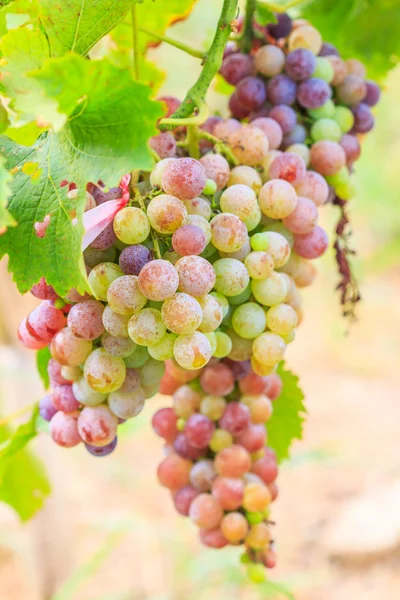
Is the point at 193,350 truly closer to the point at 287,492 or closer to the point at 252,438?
the point at 252,438

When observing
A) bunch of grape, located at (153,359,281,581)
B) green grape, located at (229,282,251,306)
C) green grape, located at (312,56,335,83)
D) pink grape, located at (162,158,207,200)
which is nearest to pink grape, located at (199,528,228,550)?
bunch of grape, located at (153,359,281,581)

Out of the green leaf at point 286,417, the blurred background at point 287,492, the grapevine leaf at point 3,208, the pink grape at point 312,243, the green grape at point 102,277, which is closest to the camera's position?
the grapevine leaf at point 3,208

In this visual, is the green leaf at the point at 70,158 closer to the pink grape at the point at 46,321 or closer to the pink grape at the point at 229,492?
the pink grape at the point at 46,321

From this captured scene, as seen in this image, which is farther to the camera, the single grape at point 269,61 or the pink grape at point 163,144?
the single grape at point 269,61

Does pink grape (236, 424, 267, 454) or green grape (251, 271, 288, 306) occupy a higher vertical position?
green grape (251, 271, 288, 306)

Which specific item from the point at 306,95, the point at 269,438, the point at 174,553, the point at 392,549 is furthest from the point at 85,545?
the point at 306,95

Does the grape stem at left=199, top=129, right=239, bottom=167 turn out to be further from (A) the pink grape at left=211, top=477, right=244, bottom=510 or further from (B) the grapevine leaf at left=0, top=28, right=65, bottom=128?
(A) the pink grape at left=211, top=477, right=244, bottom=510

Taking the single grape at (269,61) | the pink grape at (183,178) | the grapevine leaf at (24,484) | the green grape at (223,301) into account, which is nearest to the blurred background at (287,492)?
the grapevine leaf at (24,484)
